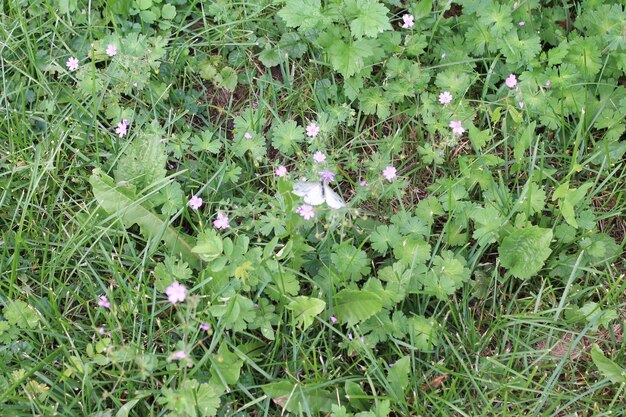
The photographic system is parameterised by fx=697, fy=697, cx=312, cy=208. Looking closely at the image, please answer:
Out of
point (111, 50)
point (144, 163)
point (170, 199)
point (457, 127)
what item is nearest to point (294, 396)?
point (170, 199)

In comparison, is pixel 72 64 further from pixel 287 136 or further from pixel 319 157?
pixel 319 157

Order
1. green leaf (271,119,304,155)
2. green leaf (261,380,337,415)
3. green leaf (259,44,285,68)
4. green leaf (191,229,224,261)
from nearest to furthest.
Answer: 1. green leaf (261,380,337,415)
2. green leaf (191,229,224,261)
3. green leaf (271,119,304,155)
4. green leaf (259,44,285,68)

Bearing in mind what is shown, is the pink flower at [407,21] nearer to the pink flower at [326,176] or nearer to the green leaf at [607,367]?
the pink flower at [326,176]

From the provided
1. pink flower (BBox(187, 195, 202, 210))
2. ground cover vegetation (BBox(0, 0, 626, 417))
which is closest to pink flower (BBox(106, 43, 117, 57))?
ground cover vegetation (BBox(0, 0, 626, 417))

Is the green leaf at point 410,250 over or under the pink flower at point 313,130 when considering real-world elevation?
under

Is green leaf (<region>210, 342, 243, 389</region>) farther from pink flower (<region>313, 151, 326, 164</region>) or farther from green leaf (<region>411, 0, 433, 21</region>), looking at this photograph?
green leaf (<region>411, 0, 433, 21</region>)

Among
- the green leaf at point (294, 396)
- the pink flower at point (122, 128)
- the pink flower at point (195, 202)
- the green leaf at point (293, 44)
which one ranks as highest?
the green leaf at point (293, 44)

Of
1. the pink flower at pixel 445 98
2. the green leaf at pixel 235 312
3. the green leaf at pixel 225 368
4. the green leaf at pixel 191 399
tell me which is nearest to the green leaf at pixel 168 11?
the pink flower at pixel 445 98
